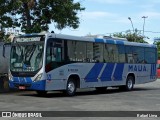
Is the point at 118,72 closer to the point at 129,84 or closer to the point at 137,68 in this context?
the point at 129,84

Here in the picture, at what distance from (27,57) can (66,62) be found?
75.0 inches

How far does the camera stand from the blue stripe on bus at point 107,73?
23484 millimetres

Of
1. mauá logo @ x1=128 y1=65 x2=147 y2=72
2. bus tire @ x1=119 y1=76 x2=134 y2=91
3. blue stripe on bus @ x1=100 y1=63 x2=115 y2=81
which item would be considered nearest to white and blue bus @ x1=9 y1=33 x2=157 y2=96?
blue stripe on bus @ x1=100 y1=63 x2=115 y2=81

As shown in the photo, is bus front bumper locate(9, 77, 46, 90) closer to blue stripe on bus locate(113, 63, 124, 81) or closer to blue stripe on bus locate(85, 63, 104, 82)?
blue stripe on bus locate(85, 63, 104, 82)

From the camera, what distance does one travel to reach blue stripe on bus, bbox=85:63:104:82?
22.3 meters

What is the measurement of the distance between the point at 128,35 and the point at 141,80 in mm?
53335

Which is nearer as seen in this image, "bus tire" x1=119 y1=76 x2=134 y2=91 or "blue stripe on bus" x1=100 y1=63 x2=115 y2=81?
"blue stripe on bus" x1=100 y1=63 x2=115 y2=81

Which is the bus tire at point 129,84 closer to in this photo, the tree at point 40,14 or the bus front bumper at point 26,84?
the tree at point 40,14

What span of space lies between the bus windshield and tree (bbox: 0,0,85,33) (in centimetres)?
473

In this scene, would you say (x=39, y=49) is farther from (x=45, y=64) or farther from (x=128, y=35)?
(x=128, y=35)

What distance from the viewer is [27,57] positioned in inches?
786

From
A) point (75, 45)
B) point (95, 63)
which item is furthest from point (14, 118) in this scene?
point (95, 63)

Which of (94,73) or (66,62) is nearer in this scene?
(66,62)

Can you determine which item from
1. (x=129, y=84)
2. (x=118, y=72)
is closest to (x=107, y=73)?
(x=118, y=72)
